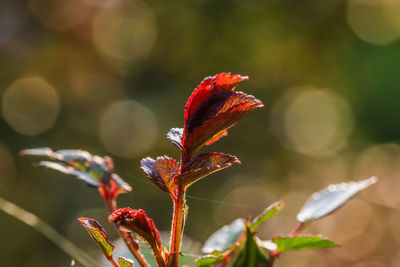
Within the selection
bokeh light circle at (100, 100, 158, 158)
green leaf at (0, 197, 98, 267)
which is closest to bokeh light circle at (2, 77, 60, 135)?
bokeh light circle at (100, 100, 158, 158)

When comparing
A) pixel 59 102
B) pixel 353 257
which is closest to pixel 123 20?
pixel 59 102

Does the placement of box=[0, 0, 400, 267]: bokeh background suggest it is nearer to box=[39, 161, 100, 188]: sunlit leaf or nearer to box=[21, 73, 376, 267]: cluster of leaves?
box=[39, 161, 100, 188]: sunlit leaf

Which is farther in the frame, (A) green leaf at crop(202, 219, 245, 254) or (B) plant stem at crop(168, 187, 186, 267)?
(A) green leaf at crop(202, 219, 245, 254)

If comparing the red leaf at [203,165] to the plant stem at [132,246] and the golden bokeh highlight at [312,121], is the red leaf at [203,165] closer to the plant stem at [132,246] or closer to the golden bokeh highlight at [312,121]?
the plant stem at [132,246]

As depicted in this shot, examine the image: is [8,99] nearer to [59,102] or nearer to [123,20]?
[59,102]

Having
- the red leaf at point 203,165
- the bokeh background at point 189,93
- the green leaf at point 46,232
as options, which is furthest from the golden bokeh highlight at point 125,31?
the red leaf at point 203,165

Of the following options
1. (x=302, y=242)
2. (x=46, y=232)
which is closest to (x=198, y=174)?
(x=302, y=242)
